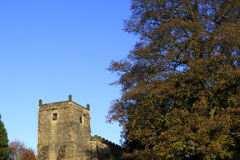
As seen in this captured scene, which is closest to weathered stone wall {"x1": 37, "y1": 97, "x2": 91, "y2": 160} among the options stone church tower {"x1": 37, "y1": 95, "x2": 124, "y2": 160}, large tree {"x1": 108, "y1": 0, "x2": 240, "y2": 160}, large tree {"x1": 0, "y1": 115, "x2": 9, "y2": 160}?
stone church tower {"x1": 37, "y1": 95, "x2": 124, "y2": 160}

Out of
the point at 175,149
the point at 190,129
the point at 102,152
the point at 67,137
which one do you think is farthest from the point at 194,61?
the point at 102,152

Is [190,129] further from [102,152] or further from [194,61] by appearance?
[102,152]

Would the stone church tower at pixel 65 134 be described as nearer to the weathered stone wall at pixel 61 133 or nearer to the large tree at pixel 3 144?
the weathered stone wall at pixel 61 133

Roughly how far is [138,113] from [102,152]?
91.4 ft

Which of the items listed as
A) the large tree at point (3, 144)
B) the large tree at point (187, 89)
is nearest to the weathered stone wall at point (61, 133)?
the large tree at point (3, 144)

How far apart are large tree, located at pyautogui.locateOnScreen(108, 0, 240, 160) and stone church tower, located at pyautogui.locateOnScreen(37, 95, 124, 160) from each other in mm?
20130

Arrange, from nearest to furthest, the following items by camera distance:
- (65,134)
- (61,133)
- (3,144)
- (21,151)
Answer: (3,144), (65,134), (61,133), (21,151)

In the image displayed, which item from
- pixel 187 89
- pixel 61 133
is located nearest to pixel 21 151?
pixel 61 133

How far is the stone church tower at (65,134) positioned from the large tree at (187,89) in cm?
2013

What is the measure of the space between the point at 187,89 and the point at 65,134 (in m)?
25.2

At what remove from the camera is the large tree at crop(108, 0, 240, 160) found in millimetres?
17828

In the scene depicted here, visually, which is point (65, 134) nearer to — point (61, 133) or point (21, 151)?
point (61, 133)

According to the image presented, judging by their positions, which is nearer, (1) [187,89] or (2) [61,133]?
(1) [187,89]

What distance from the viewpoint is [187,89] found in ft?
61.9
